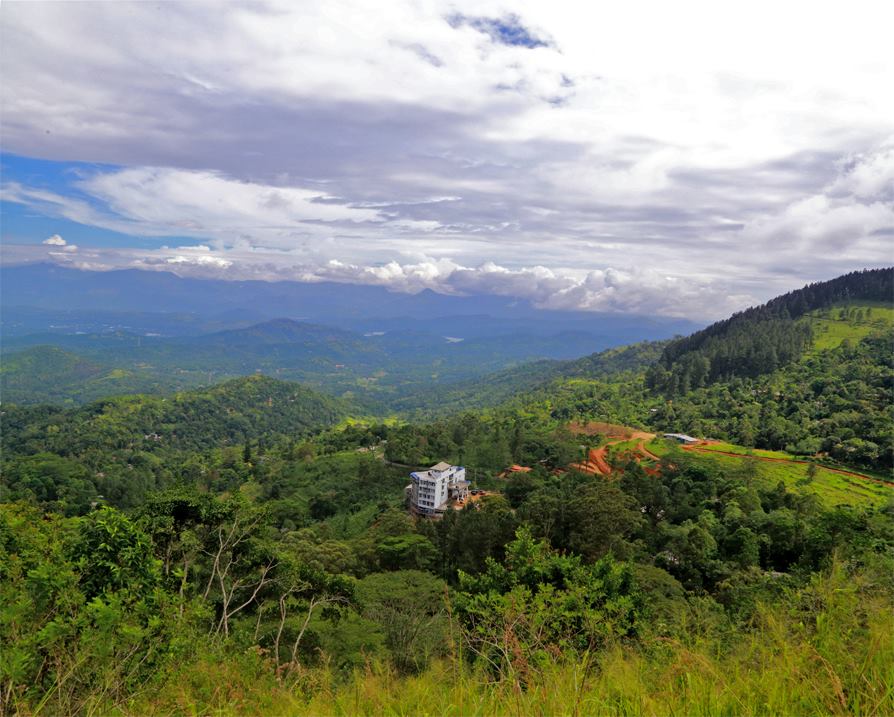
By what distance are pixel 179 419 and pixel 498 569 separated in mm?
103195

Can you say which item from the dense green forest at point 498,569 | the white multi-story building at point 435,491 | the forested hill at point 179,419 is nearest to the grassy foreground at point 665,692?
the dense green forest at point 498,569

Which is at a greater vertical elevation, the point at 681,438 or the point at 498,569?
the point at 498,569

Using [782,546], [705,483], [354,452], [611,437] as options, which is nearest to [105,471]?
[354,452]

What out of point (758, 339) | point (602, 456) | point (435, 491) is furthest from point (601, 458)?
point (758, 339)

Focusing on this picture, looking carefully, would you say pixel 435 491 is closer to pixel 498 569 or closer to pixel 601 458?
pixel 601 458

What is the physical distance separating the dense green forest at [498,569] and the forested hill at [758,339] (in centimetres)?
91

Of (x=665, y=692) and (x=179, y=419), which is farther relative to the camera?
(x=179, y=419)

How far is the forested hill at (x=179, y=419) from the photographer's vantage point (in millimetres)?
81438

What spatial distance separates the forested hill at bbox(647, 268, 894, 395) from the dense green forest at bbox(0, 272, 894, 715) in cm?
91

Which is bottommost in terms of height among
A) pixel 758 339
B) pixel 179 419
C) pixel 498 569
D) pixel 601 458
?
pixel 179 419

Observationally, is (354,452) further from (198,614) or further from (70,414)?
(70,414)

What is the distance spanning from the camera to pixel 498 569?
13.1 m

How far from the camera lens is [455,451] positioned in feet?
165

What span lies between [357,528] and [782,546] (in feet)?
80.9
